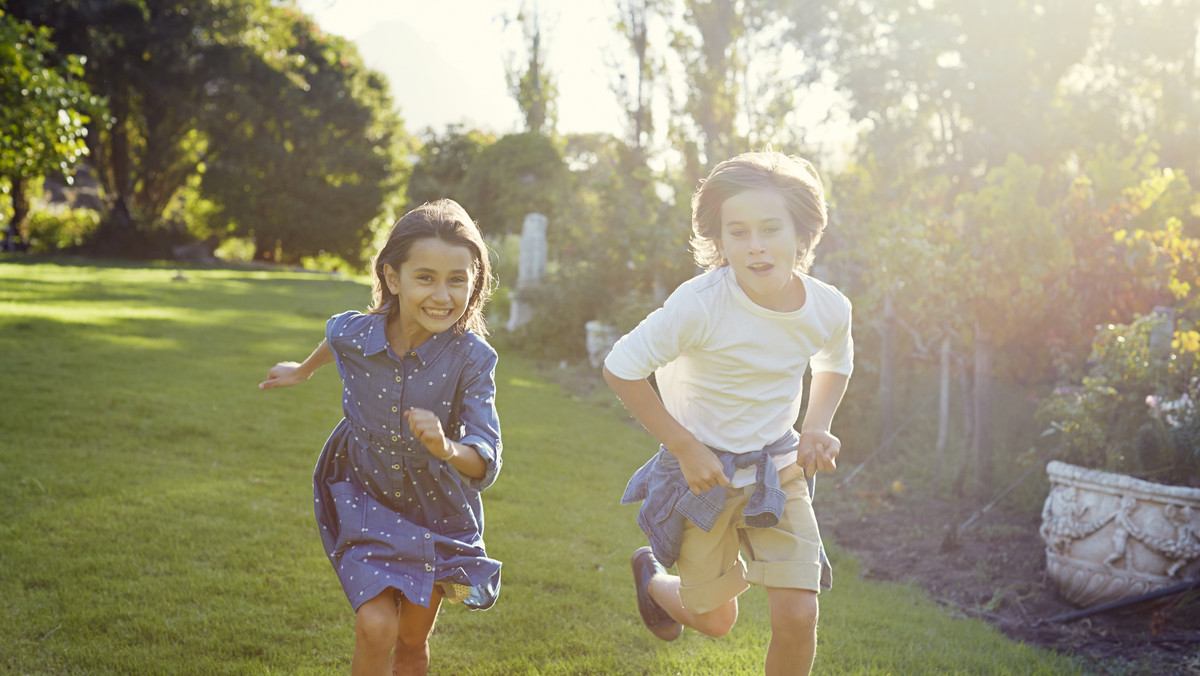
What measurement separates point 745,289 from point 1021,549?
10.0 feet

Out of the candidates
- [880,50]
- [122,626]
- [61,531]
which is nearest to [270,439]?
[61,531]

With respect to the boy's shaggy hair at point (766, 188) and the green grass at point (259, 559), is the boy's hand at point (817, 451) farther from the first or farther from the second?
the green grass at point (259, 559)

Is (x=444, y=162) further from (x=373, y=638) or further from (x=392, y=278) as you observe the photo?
(x=373, y=638)

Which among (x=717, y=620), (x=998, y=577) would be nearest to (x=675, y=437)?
(x=717, y=620)

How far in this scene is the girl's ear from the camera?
254 cm

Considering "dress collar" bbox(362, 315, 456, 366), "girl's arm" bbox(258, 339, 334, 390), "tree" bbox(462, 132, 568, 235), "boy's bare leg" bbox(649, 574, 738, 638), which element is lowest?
"boy's bare leg" bbox(649, 574, 738, 638)

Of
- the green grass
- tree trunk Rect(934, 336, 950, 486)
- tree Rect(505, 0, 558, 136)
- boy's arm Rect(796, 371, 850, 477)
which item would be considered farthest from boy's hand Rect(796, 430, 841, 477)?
tree Rect(505, 0, 558, 136)

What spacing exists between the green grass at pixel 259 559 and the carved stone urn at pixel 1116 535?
2.11 ft

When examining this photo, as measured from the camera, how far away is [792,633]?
8.05 feet

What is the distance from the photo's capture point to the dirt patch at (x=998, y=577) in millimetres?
3613

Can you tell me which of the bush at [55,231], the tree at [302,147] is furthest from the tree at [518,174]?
the bush at [55,231]

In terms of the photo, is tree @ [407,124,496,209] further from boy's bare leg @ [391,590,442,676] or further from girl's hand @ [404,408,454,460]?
girl's hand @ [404,408,454,460]

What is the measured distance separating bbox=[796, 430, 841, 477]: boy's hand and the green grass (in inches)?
43.3

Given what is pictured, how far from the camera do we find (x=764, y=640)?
351cm
